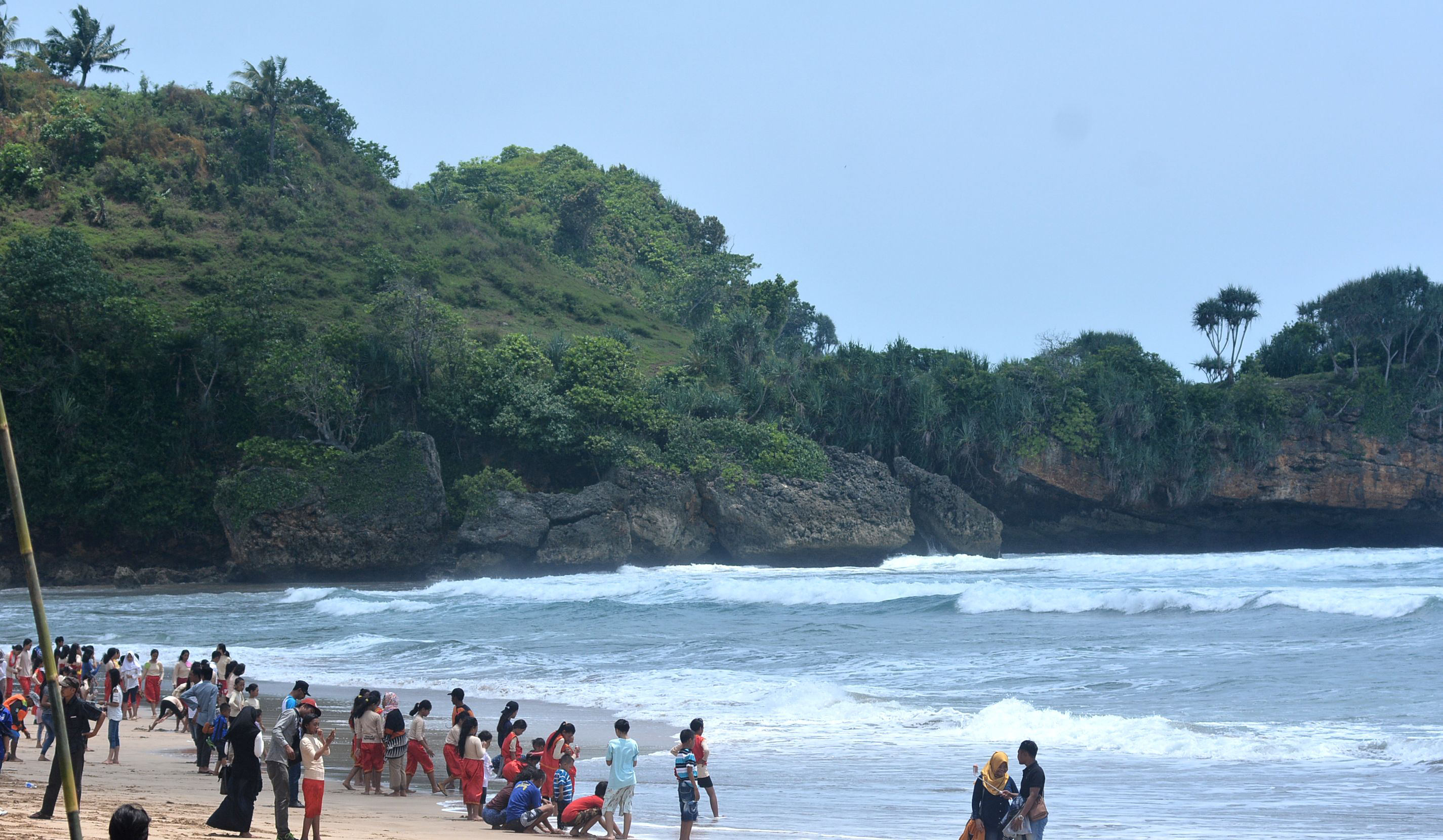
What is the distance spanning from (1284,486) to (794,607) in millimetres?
22560

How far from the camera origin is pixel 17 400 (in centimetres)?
3078

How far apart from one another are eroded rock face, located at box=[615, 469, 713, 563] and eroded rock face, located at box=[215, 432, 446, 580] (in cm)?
591

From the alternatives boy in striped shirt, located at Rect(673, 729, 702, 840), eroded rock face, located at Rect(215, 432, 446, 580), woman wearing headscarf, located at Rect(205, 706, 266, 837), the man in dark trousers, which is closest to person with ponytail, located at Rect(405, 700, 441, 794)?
woman wearing headscarf, located at Rect(205, 706, 266, 837)

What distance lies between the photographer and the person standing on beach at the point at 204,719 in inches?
431

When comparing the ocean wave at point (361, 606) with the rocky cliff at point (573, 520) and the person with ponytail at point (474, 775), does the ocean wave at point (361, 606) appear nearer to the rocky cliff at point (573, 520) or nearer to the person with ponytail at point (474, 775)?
the rocky cliff at point (573, 520)

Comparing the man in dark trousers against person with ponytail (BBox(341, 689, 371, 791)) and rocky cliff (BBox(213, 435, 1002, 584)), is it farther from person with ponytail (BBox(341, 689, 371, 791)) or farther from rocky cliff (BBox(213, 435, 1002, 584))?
rocky cliff (BBox(213, 435, 1002, 584))

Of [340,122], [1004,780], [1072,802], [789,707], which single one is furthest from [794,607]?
[340,122]

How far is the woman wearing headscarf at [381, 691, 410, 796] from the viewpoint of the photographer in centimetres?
1019

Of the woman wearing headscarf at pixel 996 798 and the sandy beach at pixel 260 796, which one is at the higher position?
the woman wearing headscarf at pixel 996 798

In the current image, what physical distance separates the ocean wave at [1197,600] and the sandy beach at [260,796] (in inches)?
499

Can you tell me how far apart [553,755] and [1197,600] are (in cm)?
1781

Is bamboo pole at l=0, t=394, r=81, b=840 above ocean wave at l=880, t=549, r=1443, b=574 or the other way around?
above

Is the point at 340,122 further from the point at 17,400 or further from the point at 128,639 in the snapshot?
the point at 128,639

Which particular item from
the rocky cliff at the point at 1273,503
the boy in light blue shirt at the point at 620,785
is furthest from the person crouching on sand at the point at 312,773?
the rocky cliff at the point at 1273,503
